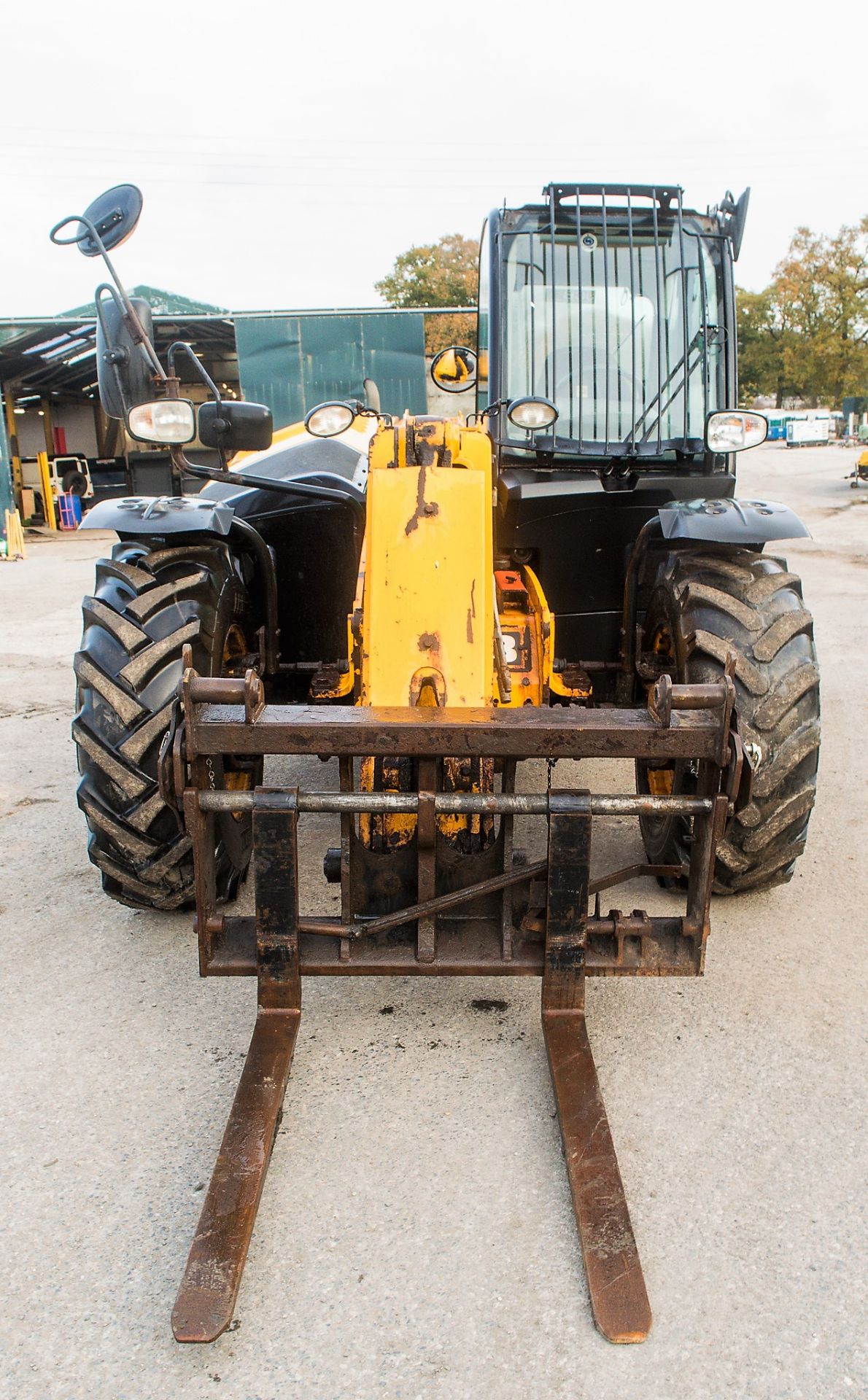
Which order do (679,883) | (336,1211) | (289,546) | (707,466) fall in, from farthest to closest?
(289,546) → (707,466) → (679,883) → (336,1211)

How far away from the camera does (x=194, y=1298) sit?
2152 millimetres

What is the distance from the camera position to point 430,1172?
8.55 feet

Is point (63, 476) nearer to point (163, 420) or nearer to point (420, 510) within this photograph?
point (163, 420)

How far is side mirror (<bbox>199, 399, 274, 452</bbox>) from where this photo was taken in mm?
3459

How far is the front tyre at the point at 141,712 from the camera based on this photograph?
3568 millimetres

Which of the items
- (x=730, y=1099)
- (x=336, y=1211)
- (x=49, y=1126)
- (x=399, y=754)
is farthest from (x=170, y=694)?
(x=730, y=1099)

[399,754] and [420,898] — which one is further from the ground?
[399,754]

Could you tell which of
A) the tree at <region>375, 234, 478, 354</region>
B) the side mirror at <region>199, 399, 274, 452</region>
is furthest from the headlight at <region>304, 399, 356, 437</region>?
the tree at <region>375, 234, 478, 354</region>

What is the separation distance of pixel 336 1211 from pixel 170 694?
6.01ft

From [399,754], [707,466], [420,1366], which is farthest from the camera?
[707,466]

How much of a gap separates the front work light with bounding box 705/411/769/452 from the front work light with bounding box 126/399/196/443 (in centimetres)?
198

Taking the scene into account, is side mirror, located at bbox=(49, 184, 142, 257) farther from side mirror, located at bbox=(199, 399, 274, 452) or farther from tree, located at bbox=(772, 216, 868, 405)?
tree, located at bbox=(772, 216, 868, 405)

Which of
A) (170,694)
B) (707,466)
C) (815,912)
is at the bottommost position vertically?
(815,912)

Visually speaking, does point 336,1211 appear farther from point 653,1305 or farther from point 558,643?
point 558,643
